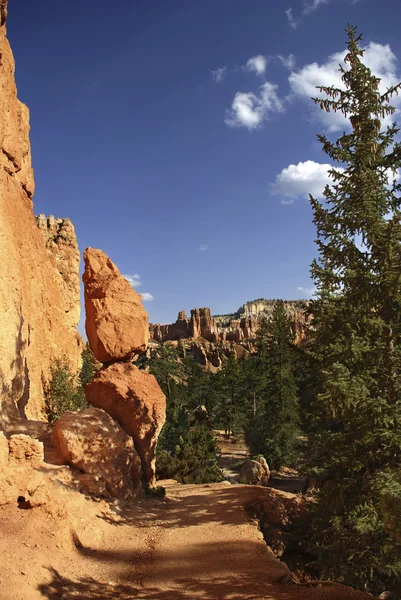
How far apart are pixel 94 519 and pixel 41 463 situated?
2089 millimetres

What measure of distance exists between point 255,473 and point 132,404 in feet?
39.0

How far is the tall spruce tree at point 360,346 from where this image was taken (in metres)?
8.35

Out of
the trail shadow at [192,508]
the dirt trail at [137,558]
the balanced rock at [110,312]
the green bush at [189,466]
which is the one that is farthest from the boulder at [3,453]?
the green bush at [189,466]

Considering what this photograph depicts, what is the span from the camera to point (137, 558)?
948 cm

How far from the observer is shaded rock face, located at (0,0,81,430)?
12.9 metres

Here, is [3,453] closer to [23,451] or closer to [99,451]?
[23,451]

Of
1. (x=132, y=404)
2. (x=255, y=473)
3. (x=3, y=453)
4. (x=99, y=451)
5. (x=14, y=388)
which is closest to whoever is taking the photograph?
(x=3, y=453)

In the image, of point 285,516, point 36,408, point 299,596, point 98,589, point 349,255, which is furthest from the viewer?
point 36,408

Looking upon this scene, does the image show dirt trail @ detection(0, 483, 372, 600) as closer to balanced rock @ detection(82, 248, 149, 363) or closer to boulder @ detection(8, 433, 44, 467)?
boulder @ detection(8, 433, 44, 467)

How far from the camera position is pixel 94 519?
10.8m

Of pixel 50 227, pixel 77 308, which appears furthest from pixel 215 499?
pixel 50 227

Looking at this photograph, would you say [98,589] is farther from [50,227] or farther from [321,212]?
[50,227]

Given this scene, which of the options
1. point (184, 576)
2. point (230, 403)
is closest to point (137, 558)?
point (184, 576)

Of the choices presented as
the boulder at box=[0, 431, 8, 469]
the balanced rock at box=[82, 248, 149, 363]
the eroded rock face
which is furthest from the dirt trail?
the eroded rock face
